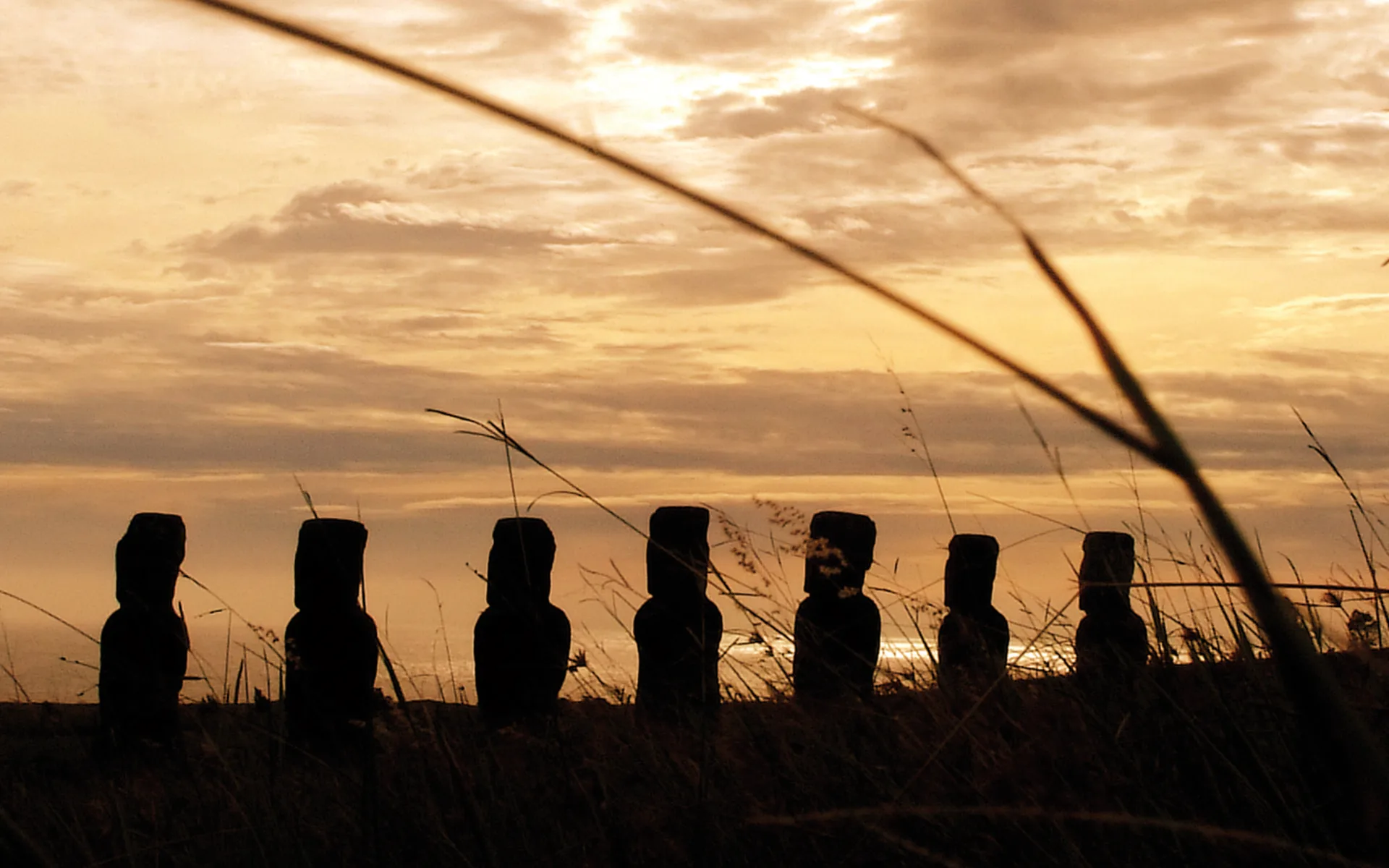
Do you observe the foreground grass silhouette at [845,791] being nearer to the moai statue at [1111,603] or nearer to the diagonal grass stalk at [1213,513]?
the diagonal grass stalk at [1213,513]

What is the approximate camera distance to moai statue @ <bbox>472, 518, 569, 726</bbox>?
636cm

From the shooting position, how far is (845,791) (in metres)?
2.19

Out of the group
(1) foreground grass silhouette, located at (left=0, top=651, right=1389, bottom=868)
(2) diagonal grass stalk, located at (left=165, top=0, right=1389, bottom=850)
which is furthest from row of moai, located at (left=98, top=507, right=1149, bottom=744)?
(2) diagonal grass stalk, located at (left=165, top=0, right=1389, bottom=850)

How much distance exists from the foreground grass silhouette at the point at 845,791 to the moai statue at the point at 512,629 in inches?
116

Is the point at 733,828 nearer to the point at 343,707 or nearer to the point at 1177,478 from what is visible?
the point at 1177,478

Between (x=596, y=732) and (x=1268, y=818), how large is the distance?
1.98 m

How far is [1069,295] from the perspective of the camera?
0.46 meters

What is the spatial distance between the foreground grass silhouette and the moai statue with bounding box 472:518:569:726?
294 centimetres

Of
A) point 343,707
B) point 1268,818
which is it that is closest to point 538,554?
point 343,707

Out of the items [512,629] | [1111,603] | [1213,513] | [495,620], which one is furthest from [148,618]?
[1213,513]

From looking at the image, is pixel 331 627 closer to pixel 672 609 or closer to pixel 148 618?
pixel 148 618

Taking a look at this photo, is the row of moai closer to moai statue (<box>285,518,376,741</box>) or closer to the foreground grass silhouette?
moai statue (<box>285,518,376,741</box>)

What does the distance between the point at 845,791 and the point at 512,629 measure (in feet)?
14.7

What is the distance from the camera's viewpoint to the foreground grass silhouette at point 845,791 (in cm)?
174
